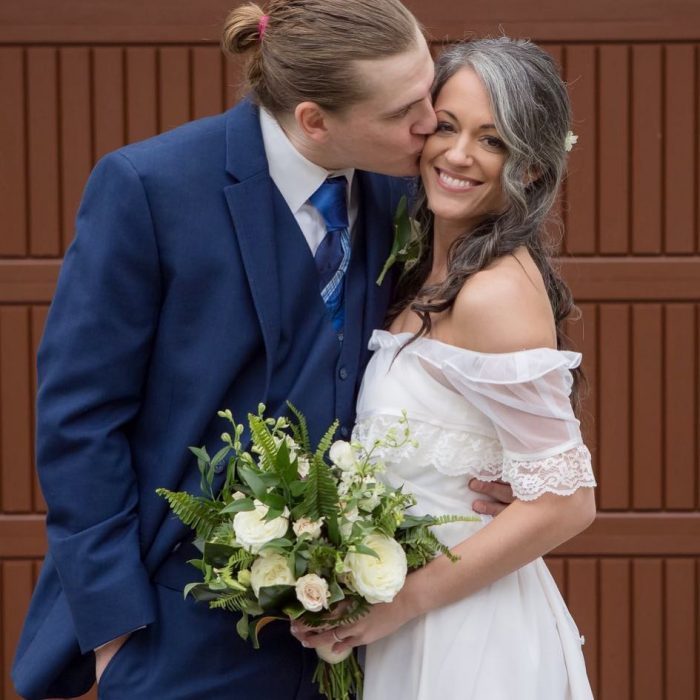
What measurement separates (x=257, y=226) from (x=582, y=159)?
76.4 inches

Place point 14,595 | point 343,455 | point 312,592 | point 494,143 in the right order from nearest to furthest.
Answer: point 312,592 → point 343,455 → point 494,143 → point 14,595

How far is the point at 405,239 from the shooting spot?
2576mm

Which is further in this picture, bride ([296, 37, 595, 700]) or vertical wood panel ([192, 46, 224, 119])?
vertical wood panel ([192, 46, 224, 119])

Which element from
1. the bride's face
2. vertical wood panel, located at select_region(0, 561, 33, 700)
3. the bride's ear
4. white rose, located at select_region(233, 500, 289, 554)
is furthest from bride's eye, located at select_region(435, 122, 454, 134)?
vertical wood panel, located at select_region(0, 561, 33, 700)

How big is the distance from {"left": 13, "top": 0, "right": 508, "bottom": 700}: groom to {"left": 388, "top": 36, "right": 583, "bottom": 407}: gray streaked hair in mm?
111

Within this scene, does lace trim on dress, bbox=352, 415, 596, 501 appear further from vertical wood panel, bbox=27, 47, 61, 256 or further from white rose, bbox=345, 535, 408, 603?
vertical wood panel, bbox=27, 47, 61, 256

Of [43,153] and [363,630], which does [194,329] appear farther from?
[43,153]

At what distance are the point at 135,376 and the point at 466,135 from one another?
0.69 m

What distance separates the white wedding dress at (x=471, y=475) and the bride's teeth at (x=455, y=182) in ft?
0.89

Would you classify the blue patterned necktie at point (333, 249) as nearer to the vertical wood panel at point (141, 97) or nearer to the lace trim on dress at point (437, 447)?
the lace trim on dress at point (437, 447)

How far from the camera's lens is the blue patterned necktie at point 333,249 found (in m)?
2.43

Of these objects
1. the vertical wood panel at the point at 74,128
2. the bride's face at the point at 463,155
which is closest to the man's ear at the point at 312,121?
the bride's face at the point at 463,155

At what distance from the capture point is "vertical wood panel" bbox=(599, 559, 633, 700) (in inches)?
161

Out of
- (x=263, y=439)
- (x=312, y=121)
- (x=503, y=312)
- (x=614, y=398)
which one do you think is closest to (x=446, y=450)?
(x=503, y=312)
